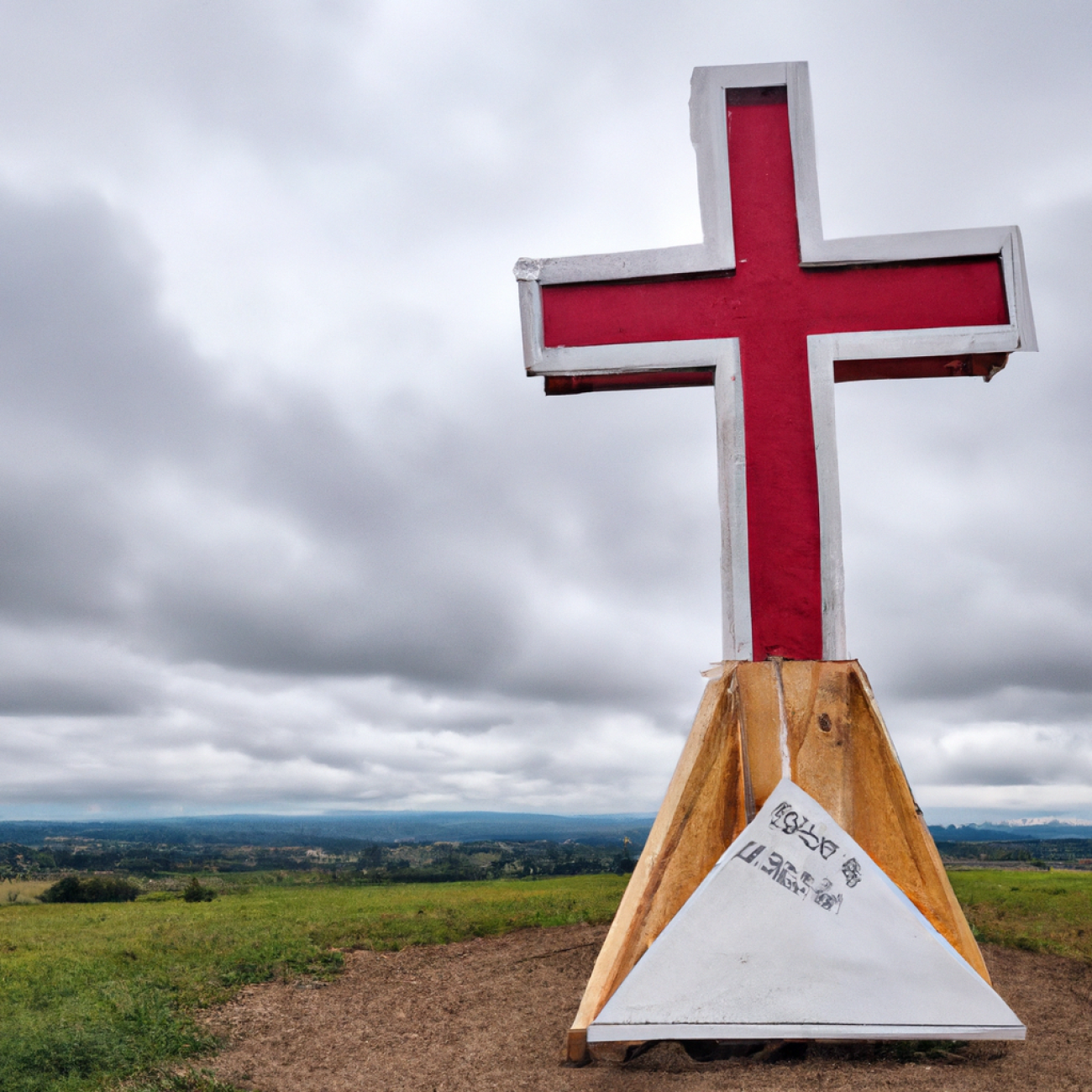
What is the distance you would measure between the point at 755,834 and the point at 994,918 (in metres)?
5.88

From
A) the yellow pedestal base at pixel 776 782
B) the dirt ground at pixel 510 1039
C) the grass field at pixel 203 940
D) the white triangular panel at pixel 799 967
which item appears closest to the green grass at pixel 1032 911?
the grass field at pixel 203 940

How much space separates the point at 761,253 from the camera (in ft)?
16.1

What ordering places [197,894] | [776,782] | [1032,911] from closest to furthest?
[776,782], [1032,911], [197,894]

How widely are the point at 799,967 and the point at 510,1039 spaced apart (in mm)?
2068

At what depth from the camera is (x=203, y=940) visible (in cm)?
764

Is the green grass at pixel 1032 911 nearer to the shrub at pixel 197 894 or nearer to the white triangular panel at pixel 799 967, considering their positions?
the white triangular panel at pixel 799 967

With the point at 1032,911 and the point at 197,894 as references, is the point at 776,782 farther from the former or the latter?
the point at 197,894

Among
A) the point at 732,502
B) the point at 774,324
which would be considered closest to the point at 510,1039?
the point at 732,502

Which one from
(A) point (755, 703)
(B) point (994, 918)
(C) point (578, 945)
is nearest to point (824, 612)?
(A) point (755, 703)

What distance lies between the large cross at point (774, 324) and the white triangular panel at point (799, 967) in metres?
1.47

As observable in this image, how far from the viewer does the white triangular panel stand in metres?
3.55

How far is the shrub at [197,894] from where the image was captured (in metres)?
11.0

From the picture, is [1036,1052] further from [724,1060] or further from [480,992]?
[480,992]

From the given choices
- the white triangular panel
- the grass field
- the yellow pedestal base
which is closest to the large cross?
the yellow pedestal base
